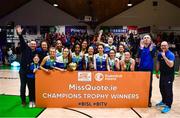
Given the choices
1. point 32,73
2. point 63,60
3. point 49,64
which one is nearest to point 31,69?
point 32,73

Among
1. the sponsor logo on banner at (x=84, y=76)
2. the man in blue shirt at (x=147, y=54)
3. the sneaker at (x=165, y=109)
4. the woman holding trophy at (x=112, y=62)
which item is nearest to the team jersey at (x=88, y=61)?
the woman holding trophy at (x=112, y=62)

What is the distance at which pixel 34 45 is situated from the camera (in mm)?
6582

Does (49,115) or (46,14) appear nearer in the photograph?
(49,115)

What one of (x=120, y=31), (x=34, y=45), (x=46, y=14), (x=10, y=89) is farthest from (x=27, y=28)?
(x=34, y=45)

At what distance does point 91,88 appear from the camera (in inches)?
264

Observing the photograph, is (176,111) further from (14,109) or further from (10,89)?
(10,89)

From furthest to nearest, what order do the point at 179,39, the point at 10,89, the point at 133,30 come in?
the point at 133,30
the point at 179,39
the point at 10,89

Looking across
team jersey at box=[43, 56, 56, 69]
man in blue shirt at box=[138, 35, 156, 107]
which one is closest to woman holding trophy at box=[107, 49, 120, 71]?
man in blue shirt at box=[138, 35, 156, 107]

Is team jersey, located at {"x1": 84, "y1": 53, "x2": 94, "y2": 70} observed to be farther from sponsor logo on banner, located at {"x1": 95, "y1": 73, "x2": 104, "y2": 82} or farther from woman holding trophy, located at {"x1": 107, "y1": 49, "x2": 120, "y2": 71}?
sponsor logo on banner, located at {"x1": 95, "y1": 73, "x2": 104, "y2": 82}

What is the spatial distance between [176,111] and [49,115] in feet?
9.05

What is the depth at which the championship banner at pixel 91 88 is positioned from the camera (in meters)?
6.64

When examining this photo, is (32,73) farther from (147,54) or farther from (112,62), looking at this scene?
(147,54)

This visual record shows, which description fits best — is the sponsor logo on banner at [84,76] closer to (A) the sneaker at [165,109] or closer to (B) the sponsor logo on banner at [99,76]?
(B) the sponsor logo on banner at [99,76]

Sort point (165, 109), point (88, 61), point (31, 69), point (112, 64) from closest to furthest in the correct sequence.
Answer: point (165, 109) → point (31, 69) → point (112, 64) → point (88, 61)
